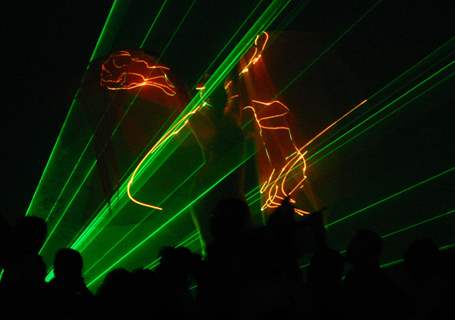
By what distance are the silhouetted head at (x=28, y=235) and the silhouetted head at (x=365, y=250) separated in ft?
5.11

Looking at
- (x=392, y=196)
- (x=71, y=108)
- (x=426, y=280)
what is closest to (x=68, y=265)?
(x=426, y=280)

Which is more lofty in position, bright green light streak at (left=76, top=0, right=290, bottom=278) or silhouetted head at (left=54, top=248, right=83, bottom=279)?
bright green light streak at (left=76, top=0, right=290, bottom=278)

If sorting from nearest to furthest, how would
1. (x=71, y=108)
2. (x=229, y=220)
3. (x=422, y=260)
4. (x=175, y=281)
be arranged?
(x=229, y=220), (x=175, y=281), (x=422, y=260), (x=71, y=108)

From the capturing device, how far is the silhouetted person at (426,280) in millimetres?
2221

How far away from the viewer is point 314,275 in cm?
232

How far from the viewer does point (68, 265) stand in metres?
2.63

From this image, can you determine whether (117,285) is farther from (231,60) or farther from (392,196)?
(392,196)

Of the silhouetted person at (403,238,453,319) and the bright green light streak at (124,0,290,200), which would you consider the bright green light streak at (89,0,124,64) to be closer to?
the bright green light streak at (124,0,290,200)

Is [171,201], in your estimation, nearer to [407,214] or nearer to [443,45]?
[407,214]

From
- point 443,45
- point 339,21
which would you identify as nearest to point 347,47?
point 339,21

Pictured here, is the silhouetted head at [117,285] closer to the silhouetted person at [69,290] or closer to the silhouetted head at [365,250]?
the silhouetted person at [69,290]

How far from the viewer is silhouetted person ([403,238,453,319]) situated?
2.22m

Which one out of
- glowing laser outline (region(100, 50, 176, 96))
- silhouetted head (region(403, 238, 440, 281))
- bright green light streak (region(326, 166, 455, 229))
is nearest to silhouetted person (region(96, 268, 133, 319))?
silhouetted head (region(403, 238, 440, 281))

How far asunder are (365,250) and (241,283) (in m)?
0.72
